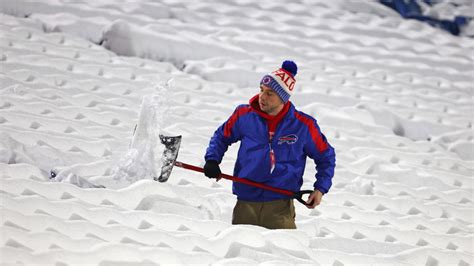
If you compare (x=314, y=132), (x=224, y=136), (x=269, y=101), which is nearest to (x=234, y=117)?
(x=224, y=136)

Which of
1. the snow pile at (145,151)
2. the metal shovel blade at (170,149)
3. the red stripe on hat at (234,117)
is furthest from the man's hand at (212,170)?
the snow pile at (145,151)

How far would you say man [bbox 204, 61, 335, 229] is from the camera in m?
3.04

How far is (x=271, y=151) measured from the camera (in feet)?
9.91

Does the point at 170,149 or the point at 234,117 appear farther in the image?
the point at 170,149

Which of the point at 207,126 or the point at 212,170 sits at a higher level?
the point at 212,170

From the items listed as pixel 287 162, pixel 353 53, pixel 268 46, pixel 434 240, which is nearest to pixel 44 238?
pixel 287 162

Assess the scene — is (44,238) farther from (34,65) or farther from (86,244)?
(34,65)

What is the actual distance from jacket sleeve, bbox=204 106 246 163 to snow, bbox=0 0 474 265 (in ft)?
1.15

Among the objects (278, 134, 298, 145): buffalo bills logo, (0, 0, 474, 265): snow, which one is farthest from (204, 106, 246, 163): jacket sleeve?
(0, 0, 474, 265): snow

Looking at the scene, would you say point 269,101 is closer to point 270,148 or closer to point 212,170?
point 270,148

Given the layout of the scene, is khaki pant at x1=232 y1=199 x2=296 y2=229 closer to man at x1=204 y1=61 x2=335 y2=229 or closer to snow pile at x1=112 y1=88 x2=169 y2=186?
man at x1=204 y1=61 x2=335 y2=229

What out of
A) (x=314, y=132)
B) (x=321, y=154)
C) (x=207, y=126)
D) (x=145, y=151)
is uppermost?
(x=314, y=132)

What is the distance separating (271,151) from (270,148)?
16mm

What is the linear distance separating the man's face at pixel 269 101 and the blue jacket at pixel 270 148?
47 mm
